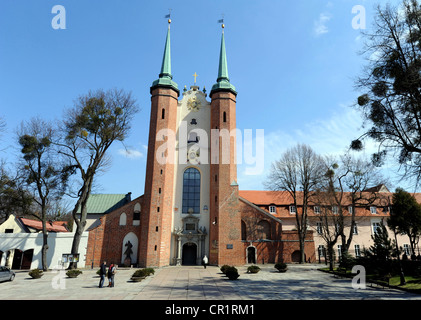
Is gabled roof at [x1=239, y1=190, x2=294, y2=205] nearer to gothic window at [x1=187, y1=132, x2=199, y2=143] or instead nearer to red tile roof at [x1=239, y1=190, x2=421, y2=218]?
red tile roof at [x1=239, y1=190, x2=421, y2=218]

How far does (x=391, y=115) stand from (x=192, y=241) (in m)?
23.0

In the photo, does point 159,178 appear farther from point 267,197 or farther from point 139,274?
point 267,197

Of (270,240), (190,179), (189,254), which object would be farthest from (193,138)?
(270,240)

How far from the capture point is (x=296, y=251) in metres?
33.0

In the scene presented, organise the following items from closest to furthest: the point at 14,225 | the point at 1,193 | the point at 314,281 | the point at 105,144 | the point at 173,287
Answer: the point at 173,287 < the point at 314,281 < the point at 1,193 < the point at 105,144 < the point at 14,225

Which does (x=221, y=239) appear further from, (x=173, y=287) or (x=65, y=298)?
(x=65, y=298)

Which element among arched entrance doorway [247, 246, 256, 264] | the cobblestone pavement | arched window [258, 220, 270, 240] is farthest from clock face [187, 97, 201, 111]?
the cobblestone pavement

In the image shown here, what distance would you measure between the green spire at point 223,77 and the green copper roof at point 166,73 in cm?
542

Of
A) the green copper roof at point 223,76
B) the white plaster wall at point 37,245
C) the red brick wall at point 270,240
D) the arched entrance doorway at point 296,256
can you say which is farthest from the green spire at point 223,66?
the white plaster wall at point 37,245

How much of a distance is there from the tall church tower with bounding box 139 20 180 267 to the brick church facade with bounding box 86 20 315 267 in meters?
0.10

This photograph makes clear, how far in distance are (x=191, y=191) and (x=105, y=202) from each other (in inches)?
618
